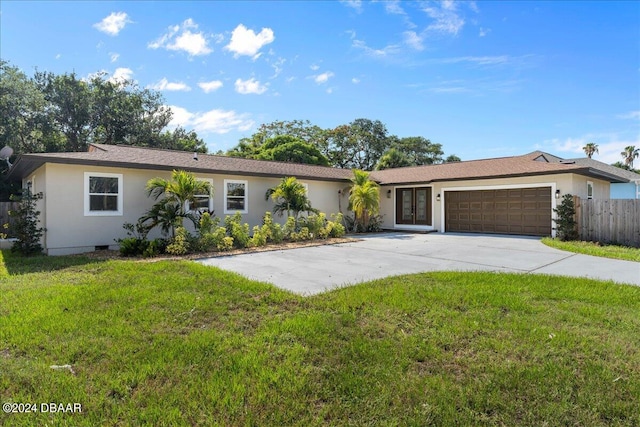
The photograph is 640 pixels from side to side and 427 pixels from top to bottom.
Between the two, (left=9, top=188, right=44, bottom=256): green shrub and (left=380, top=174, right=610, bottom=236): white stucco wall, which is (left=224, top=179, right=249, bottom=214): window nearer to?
(left=9, top=188, right=44, bottom=256): green shrub

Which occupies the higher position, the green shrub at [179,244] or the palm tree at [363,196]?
the palm tree at [363,196]

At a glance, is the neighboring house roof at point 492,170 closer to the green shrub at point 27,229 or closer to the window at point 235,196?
the window at point 235,196

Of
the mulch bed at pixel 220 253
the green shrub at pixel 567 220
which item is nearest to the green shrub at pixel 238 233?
the mulch bed at pixel 220 253

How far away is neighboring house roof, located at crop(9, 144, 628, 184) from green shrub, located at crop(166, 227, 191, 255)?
257cm

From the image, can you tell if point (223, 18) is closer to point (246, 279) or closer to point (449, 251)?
point (246, 279)

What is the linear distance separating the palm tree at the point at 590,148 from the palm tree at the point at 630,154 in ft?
12.7

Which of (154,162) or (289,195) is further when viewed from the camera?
(289,195)

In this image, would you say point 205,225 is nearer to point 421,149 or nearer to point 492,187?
point 492,187

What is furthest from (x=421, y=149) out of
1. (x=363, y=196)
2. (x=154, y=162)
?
(x=154, y=162)

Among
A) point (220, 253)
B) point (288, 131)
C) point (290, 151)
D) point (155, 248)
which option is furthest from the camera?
point (288, 131)

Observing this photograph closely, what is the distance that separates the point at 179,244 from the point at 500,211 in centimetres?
1313

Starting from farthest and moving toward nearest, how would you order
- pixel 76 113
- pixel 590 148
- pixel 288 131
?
pixel 288 131, pixel 590 148, pixel 76 113

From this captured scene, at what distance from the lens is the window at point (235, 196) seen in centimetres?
1258

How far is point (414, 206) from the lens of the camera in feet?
57.5
